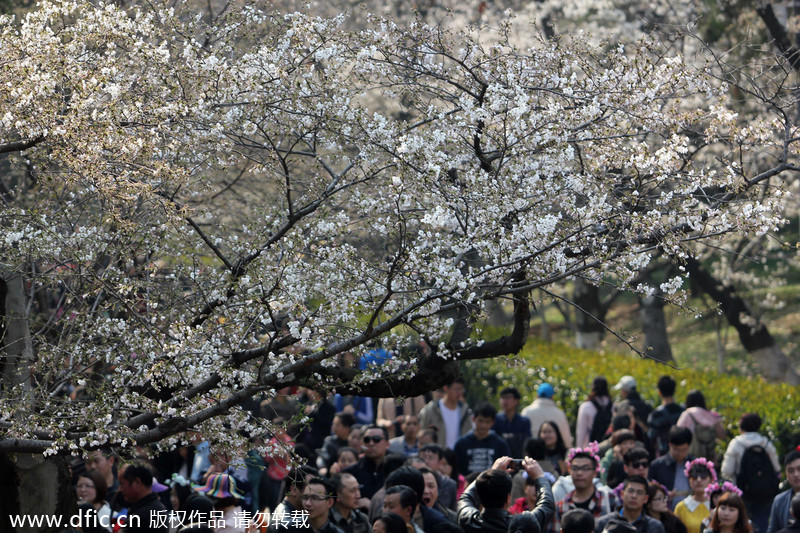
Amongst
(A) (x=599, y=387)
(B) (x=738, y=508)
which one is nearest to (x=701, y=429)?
(A) (x=599, y=387)

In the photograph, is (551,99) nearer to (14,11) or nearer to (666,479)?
(666,479)

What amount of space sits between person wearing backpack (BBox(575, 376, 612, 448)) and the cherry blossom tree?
5.11 m

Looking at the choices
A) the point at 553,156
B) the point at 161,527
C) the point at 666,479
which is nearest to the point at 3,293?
the point at 161,527

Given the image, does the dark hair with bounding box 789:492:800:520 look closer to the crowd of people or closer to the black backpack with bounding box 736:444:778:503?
the crowd of people

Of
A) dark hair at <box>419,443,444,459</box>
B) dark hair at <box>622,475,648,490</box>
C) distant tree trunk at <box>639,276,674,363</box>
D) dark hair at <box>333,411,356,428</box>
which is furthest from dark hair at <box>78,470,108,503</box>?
distant tree trunk at <box>639,276,674,363</box>

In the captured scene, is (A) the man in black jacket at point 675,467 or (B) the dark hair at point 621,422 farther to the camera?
(B) the dark hair at point 621,422

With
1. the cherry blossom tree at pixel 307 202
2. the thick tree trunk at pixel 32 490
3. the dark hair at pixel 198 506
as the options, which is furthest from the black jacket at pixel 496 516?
the thick tree trunk at pixel 32 490

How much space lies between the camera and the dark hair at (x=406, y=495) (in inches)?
277

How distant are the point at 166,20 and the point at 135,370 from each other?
247 centimetres

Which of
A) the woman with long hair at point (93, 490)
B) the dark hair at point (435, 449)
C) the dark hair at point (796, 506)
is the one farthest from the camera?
the dark hair at point (435, 449)

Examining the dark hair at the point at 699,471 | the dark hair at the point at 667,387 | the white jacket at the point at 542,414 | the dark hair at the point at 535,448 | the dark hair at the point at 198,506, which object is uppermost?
the dark hair at the point at 667,387

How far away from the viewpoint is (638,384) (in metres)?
14.1

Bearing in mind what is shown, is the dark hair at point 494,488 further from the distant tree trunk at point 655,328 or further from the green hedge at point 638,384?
the distant tree trunk at point 655,328

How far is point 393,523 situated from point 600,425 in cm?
557
